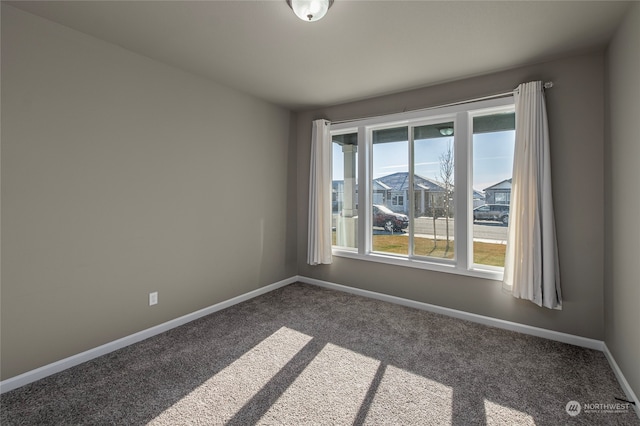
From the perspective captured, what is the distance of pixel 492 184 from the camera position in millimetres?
3193

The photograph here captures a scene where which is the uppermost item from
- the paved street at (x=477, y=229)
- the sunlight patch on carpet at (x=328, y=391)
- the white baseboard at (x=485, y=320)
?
the paved street at (x=477, y=229)

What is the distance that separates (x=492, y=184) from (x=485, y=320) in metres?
1.43

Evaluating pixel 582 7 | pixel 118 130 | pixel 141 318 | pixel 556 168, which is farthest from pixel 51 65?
pixel 556 168

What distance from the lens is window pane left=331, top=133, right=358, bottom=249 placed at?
4211mm

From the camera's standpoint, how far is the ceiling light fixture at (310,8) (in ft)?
6.12

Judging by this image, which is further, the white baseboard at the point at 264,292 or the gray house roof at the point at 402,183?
the gray house roof at the point at 402,183

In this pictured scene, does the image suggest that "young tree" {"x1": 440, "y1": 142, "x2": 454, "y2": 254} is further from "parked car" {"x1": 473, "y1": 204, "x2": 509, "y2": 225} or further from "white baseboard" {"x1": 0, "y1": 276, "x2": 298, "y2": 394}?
"white baseboard" {"x1": 0, "y1": 276, "x2": 298, "y2": 394}

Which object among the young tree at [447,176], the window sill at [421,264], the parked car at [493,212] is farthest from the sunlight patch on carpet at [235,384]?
the parked car at [493,212]

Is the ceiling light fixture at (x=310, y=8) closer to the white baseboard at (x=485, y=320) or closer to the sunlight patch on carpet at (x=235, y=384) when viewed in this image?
the sunlight patch on carpet at (x=235, y=384)

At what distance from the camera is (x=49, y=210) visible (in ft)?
7.22

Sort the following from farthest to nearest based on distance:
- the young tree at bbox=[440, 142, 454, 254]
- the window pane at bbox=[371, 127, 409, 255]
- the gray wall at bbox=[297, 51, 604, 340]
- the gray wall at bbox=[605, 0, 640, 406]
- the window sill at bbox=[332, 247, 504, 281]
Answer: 1. the window pane at bbox=[371, 127, 409, 255]
2. the young tree at bbox=[440, 142, 454, 254]
3. the window sill at bbox=[332, 247, 504, 281]
4. the gray wall at bbox=[297, 51, 604, 340]
5. the gray wall at bbox=[605, 0, 640, 406]

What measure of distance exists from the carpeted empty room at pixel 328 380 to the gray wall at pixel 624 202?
322mm
